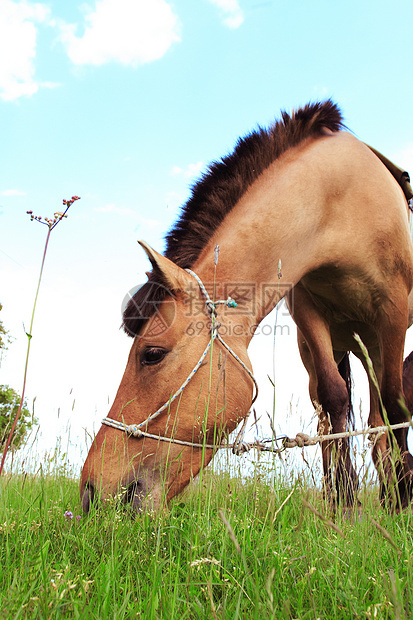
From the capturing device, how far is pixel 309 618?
48.8 inches

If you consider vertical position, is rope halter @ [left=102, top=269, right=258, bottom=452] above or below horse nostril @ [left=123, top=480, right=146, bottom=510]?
above

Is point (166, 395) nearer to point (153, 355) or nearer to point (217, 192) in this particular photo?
point (153, 355)

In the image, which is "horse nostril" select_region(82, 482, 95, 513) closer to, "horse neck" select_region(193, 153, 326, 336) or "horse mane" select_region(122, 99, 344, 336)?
"horse mane" select_region(122, 99, 344, 336)

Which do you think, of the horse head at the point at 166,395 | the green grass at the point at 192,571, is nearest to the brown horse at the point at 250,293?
the horse head at the point at 166,395

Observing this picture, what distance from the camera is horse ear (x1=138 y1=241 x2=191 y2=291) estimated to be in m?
2.49

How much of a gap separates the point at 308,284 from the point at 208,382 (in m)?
1.73

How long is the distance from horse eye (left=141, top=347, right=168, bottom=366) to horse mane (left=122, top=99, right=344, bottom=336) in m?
0.19

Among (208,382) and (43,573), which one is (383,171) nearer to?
(208,382)

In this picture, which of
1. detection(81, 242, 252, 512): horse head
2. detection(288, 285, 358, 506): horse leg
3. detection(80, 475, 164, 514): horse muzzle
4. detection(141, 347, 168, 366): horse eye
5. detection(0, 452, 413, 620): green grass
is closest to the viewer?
detection(0, 452, 413, 620): green grass

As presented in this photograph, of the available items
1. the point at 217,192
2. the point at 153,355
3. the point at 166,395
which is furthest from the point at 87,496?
the point at 217,192

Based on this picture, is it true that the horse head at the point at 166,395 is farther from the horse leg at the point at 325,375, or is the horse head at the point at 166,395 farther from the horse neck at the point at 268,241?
the horse leg at the point at 325,375

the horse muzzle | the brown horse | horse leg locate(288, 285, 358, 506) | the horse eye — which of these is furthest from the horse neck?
the horse muzzle

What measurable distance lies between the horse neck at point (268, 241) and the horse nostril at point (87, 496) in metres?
1.35

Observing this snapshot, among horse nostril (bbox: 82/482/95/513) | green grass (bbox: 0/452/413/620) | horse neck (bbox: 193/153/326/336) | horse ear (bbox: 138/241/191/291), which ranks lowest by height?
Result: green grass (bbox: 0/452/413/620)
